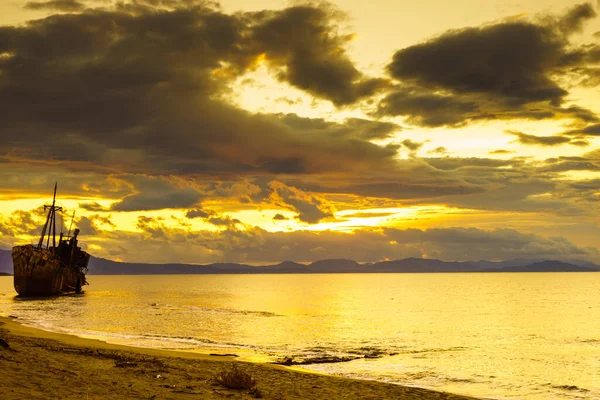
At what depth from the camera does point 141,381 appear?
19016 millimetres

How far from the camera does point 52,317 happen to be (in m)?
64.3

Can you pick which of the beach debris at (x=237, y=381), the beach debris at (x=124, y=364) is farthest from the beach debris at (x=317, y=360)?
the beach debris at (x=237, y=381)

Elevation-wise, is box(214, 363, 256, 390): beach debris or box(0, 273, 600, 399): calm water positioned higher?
box(214, 363, 256, 390): beach debris

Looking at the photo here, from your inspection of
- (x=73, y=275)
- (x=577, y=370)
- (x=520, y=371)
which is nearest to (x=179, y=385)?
(x=520, y=371)

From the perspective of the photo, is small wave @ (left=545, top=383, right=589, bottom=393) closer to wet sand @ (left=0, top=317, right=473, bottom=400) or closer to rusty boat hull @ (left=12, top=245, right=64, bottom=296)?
wet sand @ (left=0, top=317, right=473, bottom=400)

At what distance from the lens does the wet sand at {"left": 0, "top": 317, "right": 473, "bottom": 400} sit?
16.1 meters

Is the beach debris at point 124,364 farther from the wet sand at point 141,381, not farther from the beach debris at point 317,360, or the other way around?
the beach debris at point 317,360

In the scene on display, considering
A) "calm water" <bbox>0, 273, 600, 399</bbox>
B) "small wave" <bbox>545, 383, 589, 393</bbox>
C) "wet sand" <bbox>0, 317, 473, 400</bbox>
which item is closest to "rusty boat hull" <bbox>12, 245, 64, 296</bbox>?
"calm water" <bbox>0, 273, 600, 399</bbox>

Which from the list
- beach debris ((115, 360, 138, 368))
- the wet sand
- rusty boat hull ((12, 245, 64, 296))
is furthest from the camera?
rusty boat hull ((12, 245, 64, 296))

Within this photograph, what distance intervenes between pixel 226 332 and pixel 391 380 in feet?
95.6

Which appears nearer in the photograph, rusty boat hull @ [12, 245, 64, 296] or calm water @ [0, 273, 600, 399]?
calm water @ [0, 273, 600, 399]

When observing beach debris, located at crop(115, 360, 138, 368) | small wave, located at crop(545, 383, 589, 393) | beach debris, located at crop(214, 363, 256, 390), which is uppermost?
beach debris, located at crop(214, 363, 256, 390)

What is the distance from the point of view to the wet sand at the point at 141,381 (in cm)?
1614

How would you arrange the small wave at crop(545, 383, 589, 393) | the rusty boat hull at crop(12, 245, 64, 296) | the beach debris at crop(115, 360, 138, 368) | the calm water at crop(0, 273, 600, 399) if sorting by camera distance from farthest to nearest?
the rusty boat hull at crop(12, 245, 64, 296) → the calm water at crop(0, 273, 600, 399) → the small wave at crop(545, 383, 589, 393) → the beach debris at crop(115, 360, 138, 368)
